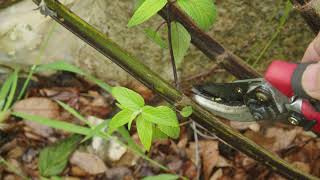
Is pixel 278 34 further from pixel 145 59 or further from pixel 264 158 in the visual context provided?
pixel 264 158

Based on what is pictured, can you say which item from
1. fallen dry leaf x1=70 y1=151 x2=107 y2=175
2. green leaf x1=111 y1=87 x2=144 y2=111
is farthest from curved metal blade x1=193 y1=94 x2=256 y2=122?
fallen dry leaf x1=70 y1=151 x2=107 y2=175

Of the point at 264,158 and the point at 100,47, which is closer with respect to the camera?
the point at 100,47

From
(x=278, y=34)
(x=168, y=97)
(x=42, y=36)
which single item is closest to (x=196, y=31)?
(x=168, y=97)

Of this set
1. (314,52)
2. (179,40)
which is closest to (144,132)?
(179,40)

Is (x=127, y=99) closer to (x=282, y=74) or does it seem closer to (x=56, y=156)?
(x=282, y=74)

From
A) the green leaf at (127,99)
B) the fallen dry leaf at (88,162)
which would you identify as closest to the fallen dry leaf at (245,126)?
the fallen dry leaf at (88,162)

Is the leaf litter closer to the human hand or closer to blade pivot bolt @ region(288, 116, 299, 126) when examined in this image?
blade pivot bolt @ region(288, 116, 299, 126)
